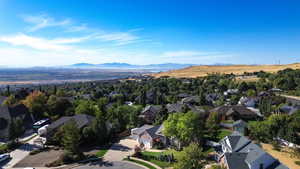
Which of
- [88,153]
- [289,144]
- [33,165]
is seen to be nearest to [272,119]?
[289,144]

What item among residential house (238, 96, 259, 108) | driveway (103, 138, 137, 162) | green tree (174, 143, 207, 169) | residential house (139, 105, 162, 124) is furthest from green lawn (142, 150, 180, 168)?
residential house (238, 96, 259, 108)

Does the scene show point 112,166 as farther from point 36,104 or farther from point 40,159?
point 36,104

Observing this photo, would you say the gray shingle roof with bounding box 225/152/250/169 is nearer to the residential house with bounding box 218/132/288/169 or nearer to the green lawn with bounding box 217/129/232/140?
the residential house with bounding box 218/132/288/169

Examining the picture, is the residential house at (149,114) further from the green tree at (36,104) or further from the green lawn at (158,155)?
the green tree at (36,104)

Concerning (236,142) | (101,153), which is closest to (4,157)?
(101,153)

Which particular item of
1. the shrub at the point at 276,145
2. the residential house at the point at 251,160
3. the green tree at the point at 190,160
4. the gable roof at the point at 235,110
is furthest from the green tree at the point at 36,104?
the shrub at the point at 276,145

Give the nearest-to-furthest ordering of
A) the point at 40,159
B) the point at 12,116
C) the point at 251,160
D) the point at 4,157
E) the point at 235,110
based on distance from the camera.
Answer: the point at 251,160, the point at 4,157, the point at 40,159, the point at 12,116, the point at 235,110
